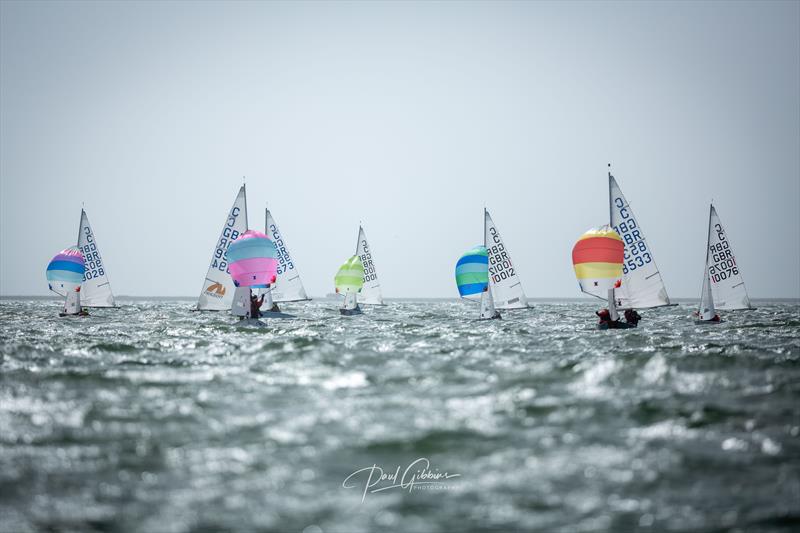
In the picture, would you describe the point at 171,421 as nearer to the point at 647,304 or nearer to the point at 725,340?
the point at 725,340

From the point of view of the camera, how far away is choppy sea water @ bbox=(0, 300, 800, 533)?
557cm

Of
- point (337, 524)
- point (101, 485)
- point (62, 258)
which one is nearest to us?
point (337, 524)

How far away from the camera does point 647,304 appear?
29.8 metres

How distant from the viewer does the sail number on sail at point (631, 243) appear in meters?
29.9

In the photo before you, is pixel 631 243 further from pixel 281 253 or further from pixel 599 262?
pixel 281 253

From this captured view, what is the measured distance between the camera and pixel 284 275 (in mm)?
47719

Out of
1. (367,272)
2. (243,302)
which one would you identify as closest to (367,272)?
(367,272)

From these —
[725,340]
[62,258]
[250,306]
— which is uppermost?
[62,258]

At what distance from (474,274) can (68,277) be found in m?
25.2

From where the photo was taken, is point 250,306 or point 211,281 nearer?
point 250,306

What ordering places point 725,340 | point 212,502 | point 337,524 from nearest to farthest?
point 337,524 → point 212,502 → point 725,340

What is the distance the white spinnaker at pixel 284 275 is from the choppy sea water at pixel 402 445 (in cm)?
3293

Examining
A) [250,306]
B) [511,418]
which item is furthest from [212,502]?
[250,306]

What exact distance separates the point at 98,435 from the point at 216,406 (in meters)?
1.91
